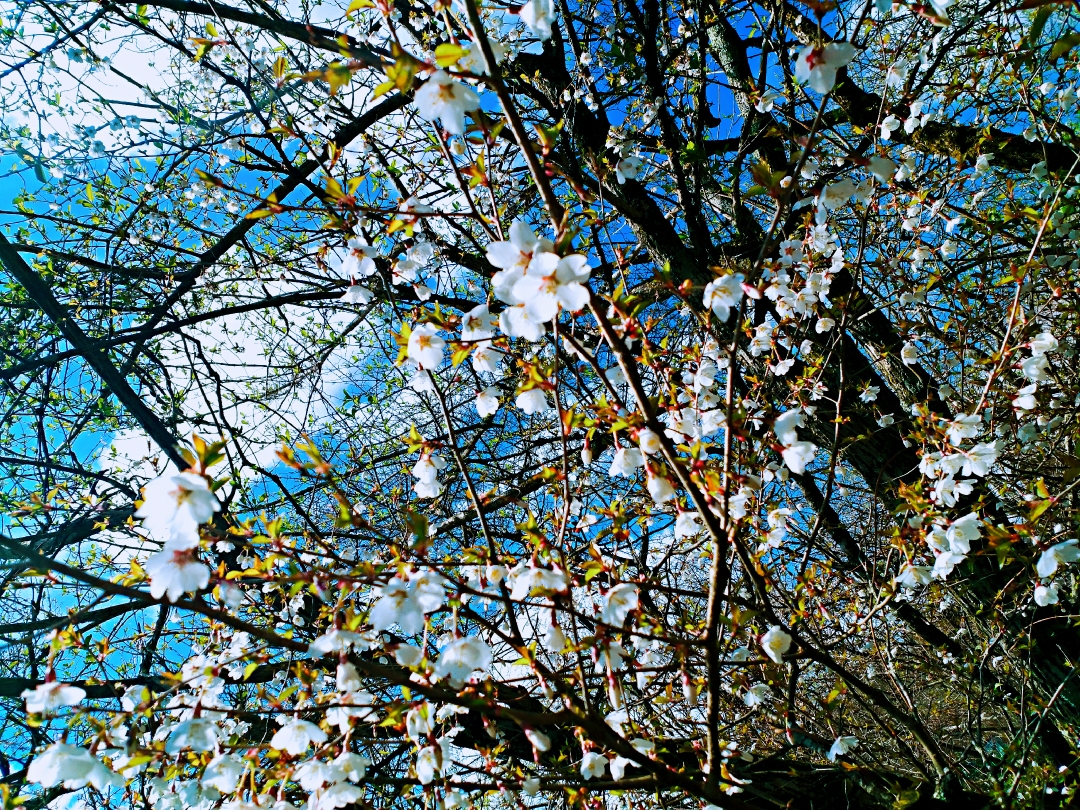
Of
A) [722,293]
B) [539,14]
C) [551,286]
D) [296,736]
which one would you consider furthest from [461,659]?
[539,14]

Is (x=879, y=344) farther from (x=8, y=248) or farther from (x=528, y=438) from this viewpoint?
(x=8, y=248)

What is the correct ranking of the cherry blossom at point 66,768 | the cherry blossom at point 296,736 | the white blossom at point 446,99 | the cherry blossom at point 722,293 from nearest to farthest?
the white blossom at point 446,99
the cherry blossom at point 66,768
the cherry blossom at point 296,736
the cherry blossom at point 722,293

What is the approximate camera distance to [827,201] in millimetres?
1718

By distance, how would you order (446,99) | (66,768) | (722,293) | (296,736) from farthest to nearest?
(722,293) → (296,736) → (66,768) → (446,99)

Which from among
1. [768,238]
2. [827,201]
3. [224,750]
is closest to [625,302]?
[768,238]

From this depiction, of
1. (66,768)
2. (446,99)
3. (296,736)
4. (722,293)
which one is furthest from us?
(722,293)

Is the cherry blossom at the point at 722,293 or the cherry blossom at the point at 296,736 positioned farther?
the cherry blossom at the point at 722,293

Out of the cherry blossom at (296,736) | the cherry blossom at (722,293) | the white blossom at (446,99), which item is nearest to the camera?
the white blossom at (446,99)

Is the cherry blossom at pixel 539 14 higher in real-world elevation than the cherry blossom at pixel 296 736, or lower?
higher

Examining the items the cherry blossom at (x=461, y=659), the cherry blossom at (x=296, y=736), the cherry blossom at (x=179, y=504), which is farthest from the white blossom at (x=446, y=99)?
the cherry blossom at (x=296, y=736)

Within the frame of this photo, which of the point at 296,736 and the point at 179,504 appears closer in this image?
the point at 179,504

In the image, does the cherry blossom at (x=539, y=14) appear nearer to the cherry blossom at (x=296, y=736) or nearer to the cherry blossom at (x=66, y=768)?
the cherry blossom at (x=296, y=736)

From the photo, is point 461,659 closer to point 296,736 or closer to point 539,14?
point 296,736

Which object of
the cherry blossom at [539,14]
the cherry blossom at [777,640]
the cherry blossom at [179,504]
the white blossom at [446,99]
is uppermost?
the cherry blossom at [539,14]
